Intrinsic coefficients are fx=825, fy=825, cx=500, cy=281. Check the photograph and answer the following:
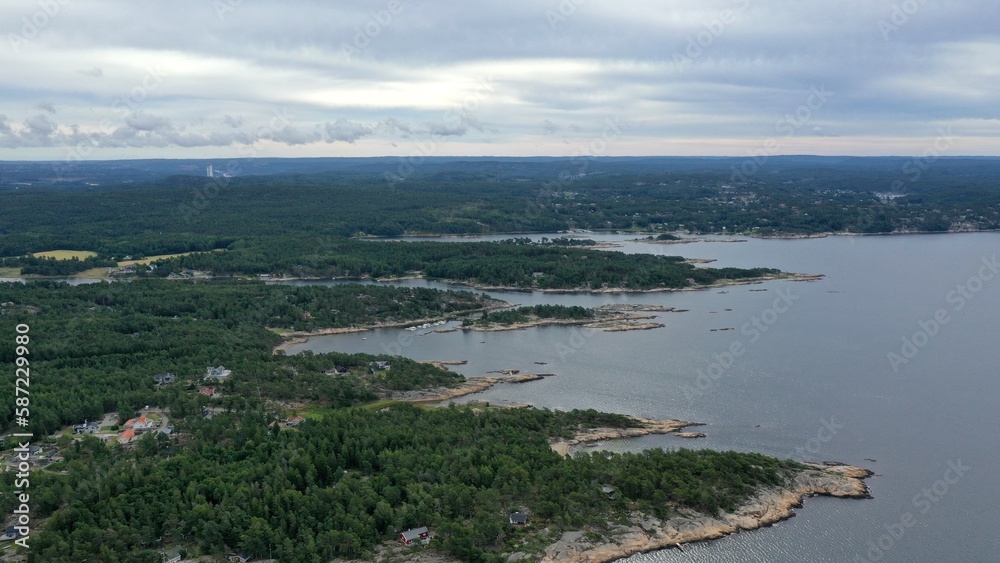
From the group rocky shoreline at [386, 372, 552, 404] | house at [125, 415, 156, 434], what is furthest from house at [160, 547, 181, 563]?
rocky shoreline at [386, 372, 552, 404]

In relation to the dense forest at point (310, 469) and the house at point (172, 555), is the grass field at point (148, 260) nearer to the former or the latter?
the dense forest at point (310, 469)

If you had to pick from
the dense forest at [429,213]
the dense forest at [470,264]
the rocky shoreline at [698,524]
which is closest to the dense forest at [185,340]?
the dense forest at [470,264]

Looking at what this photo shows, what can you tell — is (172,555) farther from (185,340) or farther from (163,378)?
(185,340)

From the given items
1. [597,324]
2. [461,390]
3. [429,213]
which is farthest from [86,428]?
[429,213]

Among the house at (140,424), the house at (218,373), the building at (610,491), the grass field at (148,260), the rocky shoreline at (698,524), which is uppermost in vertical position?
the house at (218,373)

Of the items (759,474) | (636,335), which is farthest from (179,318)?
(759,474)

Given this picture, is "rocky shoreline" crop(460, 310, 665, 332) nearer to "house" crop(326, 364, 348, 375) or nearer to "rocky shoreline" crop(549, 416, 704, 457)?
"house" crop(326, 364, 348, 375)

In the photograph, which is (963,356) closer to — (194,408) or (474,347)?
(474,347)
